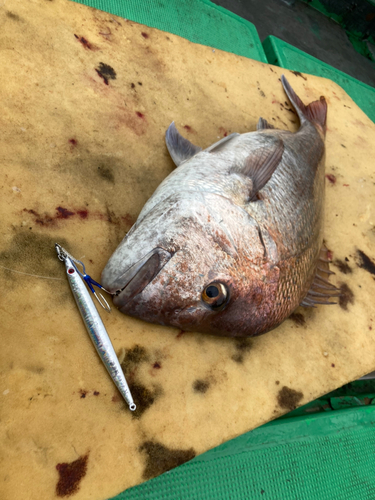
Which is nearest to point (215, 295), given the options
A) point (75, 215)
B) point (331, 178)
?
point (75, 215)

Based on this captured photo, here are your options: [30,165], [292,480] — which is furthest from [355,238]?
[30,165]

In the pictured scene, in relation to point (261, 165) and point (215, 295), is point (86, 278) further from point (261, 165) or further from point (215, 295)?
point (261, 165)

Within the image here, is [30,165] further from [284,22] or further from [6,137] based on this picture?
[284,22]

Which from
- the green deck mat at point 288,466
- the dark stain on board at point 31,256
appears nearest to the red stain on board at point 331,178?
the green deck mat at point 288,466

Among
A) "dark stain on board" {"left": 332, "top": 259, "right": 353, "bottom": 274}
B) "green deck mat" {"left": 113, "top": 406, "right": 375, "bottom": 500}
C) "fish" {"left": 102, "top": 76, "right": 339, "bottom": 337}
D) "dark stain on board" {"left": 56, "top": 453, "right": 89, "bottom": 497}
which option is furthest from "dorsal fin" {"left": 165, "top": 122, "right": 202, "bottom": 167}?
"green deck mat" {"left": 113, "top": 406, "right": 375, "bottom": 500}

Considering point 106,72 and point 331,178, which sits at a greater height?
point 331,178

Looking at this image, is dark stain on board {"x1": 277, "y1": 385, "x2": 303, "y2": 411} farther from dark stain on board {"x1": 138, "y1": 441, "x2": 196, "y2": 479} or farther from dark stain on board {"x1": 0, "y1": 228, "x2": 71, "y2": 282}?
dark stain on board {"x1": 0, "y1": 228, "x2": 71, "y2": 282}

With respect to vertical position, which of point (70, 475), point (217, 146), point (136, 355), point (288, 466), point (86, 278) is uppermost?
point (217, 146)
